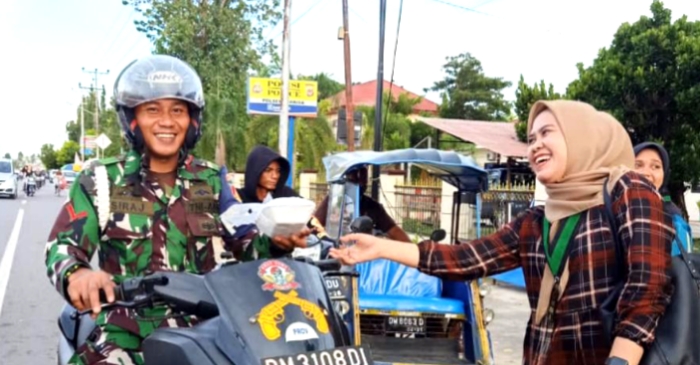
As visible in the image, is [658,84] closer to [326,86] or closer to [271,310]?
[271,310]

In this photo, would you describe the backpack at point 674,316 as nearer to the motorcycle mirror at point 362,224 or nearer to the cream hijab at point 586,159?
the cream hijab at point 586,159

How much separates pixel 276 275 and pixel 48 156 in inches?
4194

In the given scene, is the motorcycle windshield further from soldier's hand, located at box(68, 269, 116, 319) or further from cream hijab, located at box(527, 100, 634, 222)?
cream hijab, located at box(527, 100, 634, 222)

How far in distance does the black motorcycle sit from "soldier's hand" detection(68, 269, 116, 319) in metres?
0.03

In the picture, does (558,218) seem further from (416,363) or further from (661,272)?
(416,363)

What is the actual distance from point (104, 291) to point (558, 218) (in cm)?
142

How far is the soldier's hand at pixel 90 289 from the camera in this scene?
83.3 inches

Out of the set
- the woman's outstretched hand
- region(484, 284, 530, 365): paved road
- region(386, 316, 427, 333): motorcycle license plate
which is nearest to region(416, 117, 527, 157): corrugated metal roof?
region(484, 284, 530, 365): paved road

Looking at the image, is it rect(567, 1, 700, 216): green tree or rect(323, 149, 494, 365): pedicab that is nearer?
rect(323, 149, 494, 365): pedicab

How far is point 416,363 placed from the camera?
19.2ft

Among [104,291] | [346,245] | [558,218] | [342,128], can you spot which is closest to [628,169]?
[558,218]

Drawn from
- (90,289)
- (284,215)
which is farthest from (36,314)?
(284,215)

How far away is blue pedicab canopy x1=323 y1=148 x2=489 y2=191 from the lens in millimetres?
6289

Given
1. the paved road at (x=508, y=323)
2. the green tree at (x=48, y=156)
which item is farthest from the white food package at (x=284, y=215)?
the green tree at (x=48, y=156)
